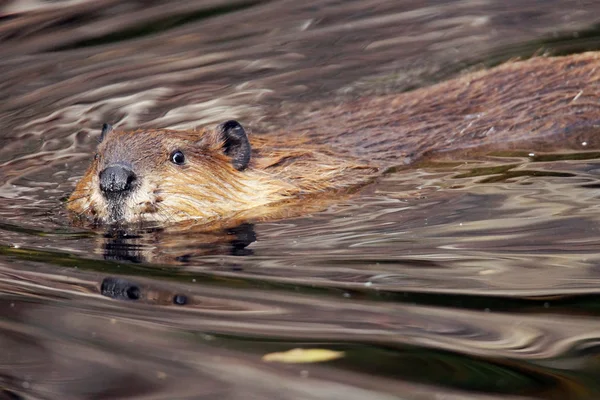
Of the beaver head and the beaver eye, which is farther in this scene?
the beaver eye

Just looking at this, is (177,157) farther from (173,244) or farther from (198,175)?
(173,244)

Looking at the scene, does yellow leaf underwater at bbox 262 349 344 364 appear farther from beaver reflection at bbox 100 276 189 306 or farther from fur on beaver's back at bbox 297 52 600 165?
fur on beaver's back at bbox 297 52 600 165

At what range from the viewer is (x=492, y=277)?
3.84 meters

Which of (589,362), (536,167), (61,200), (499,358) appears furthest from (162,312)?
(536,167)

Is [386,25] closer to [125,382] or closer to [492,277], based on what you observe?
[492,277]

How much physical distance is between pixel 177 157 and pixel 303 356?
2141 mm

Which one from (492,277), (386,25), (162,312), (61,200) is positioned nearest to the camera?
(162,312)

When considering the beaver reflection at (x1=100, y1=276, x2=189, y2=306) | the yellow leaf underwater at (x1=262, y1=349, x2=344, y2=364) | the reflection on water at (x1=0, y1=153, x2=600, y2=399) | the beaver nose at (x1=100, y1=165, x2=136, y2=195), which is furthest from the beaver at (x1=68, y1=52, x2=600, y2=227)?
the yellow leaf underwater at (x1=262, y1=349, x2=344, y2=364)

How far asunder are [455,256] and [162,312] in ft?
4.12

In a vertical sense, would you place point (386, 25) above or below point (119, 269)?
above

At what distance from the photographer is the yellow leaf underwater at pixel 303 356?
3111 millimetres

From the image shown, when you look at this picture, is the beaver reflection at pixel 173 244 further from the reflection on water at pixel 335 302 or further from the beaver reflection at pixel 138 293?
the beaver reflection at pixel 138 293

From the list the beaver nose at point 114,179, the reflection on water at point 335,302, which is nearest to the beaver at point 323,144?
the beaver nose at point 114,179

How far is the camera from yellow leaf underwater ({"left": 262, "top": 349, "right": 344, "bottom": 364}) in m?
3.11
